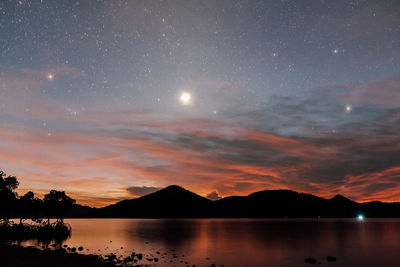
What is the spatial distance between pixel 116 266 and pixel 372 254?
176ft

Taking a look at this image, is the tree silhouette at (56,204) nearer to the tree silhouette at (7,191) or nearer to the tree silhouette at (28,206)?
the tree silhouette at (28,206)

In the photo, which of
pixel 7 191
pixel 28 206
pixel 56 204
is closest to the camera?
pixel 7 191

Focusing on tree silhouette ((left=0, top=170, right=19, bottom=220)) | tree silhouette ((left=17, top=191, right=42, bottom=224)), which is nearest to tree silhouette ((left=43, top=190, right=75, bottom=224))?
tree silhouette ((left=17, top=191, right=42, bottom=224))

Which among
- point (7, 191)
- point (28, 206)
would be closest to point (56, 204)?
point (28, 206)

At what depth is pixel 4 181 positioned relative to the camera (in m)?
71.1

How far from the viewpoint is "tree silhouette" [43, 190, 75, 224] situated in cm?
9012

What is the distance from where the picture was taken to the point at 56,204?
300 feet

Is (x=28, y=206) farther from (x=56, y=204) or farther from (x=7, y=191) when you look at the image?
(x=7, y=191)

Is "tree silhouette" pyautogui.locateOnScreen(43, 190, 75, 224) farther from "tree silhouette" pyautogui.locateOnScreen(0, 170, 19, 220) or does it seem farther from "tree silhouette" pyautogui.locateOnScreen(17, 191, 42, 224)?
"tree silhouette" pyautogui.locateOnScreen(0, 170, 19, 220)

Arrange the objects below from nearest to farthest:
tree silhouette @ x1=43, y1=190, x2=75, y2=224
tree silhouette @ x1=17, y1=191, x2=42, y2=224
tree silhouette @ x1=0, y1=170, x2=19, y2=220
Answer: tree silhouette @ x1=0, y1=170, x2=19, y2=220 < tree silhouette @ x1=17, y1=191, x2=42, y2=224 < tree silhouette @ x1=43, y1=190, x2=75, y2=224

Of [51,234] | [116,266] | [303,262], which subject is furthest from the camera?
[51,234]

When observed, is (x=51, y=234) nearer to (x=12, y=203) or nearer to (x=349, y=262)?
(x=12, y=203)

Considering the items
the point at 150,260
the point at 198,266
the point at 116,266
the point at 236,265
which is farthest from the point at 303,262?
the point at 116,266

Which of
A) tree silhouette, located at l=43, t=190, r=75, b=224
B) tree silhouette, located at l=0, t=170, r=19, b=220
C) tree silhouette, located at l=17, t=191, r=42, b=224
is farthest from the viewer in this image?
tree silhouette, located at l=43, t=190, r=75, b=224
